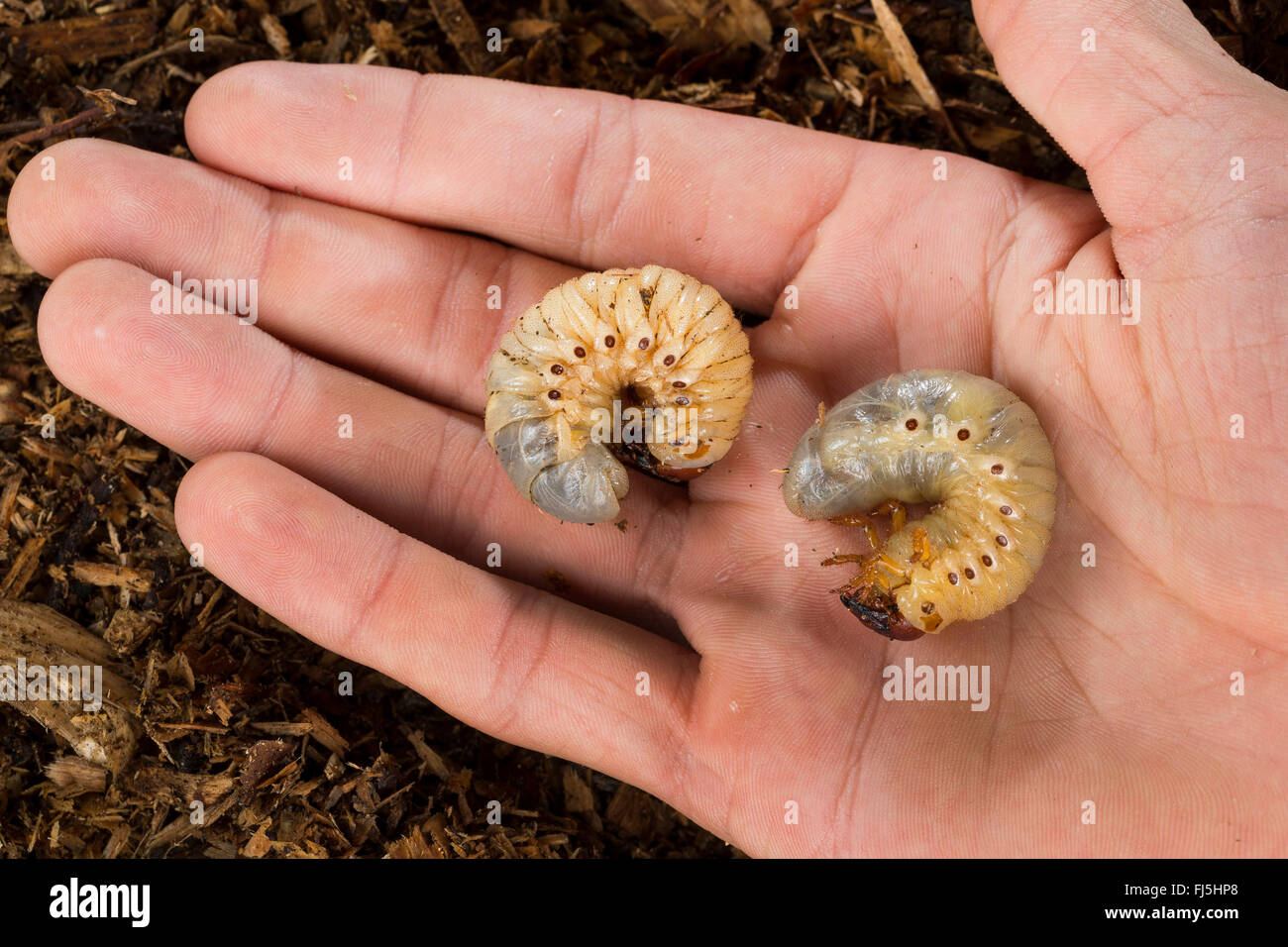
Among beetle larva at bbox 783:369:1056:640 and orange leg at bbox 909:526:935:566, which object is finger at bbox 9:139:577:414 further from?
orange leg at bbox 909:526:935:566

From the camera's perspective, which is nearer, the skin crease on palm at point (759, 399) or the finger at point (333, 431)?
the skin crease on palm at point (759, 399)

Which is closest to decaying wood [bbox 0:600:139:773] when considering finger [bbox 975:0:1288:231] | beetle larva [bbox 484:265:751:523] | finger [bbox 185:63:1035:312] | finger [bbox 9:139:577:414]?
finger [bbox 9:139:577:414]

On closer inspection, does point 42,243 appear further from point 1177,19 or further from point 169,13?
point 1177,19

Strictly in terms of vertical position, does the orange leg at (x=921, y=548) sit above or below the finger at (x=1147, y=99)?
below

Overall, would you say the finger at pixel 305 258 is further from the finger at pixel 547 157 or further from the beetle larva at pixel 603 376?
the beetle larva at pixel 603 376

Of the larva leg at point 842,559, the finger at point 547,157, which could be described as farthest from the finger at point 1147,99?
the larva leg at point 842,559

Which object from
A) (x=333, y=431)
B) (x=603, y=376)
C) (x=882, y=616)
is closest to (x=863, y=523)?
(x=882, y=616)

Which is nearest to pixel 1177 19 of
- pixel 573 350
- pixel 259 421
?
pixel 573 350
